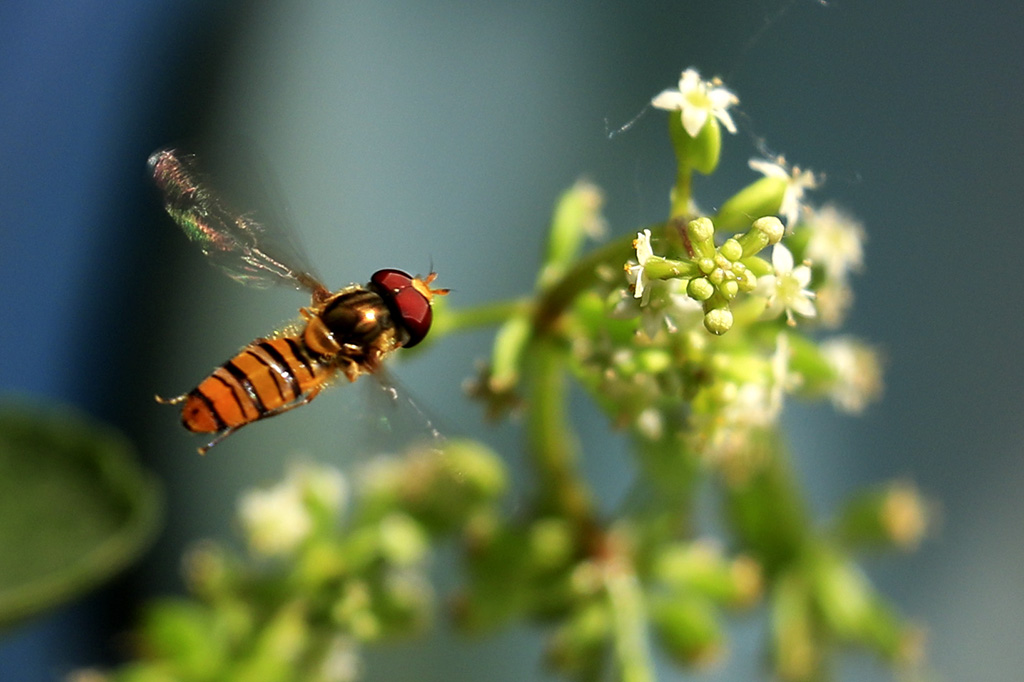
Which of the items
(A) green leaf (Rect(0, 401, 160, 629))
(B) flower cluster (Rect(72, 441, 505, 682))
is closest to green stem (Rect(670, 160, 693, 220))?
(B) flower cluster (Rect(72, 441, 505, 682))

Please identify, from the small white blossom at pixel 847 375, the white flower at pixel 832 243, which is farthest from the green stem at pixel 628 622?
the white flower at pixel 832 243

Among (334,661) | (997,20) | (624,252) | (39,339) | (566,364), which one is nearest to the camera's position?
(624,252)

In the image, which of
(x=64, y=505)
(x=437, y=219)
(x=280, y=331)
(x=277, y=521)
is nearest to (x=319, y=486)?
(x=277, y=521)

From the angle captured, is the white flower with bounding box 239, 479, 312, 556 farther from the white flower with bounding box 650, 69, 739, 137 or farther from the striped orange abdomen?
the white flower with bounding box 650, 69, 739, 137

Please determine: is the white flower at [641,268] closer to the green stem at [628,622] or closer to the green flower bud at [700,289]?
the green flower bud at [700,289]

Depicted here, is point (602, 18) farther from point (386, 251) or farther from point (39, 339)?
point (39, 339)

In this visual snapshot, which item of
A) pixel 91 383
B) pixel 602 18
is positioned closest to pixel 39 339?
pixel 91 383
